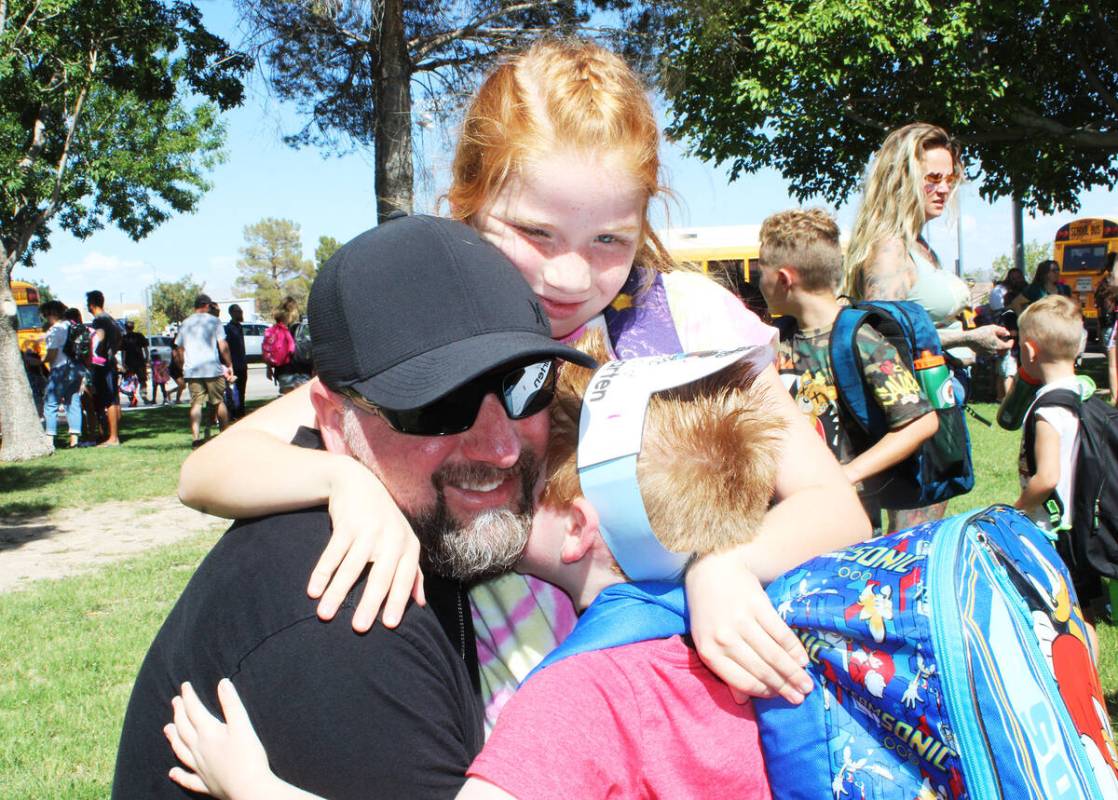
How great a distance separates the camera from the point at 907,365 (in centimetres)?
372

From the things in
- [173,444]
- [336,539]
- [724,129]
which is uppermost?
[724,129]

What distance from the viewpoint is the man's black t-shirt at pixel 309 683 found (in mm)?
1344

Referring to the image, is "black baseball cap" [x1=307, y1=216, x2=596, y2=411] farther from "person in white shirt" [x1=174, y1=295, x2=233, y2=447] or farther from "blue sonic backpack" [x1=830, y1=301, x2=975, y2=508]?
"person in white shirt" [x1=174, y1=295, x2=233, y2=447]

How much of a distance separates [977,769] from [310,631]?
0.90 metres

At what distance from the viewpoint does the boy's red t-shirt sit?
4.27 feet

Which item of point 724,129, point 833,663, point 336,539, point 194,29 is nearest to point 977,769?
point 833,663

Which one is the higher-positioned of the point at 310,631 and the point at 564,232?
the point at 564,232

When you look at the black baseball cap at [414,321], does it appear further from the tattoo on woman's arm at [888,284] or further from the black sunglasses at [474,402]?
the tattoo on woman's arm at [888,284]

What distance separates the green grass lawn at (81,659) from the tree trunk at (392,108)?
5107 millimetres

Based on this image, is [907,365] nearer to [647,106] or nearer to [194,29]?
[647,106]

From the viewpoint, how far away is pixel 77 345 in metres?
15.1

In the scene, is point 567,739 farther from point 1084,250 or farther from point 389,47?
point 1084,250

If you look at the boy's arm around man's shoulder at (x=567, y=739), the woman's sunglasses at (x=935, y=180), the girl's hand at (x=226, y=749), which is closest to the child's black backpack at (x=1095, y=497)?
the woman's sunglasses at (x=935, y=180)

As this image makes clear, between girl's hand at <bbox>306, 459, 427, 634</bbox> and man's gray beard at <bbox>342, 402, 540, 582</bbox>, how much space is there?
96mm
